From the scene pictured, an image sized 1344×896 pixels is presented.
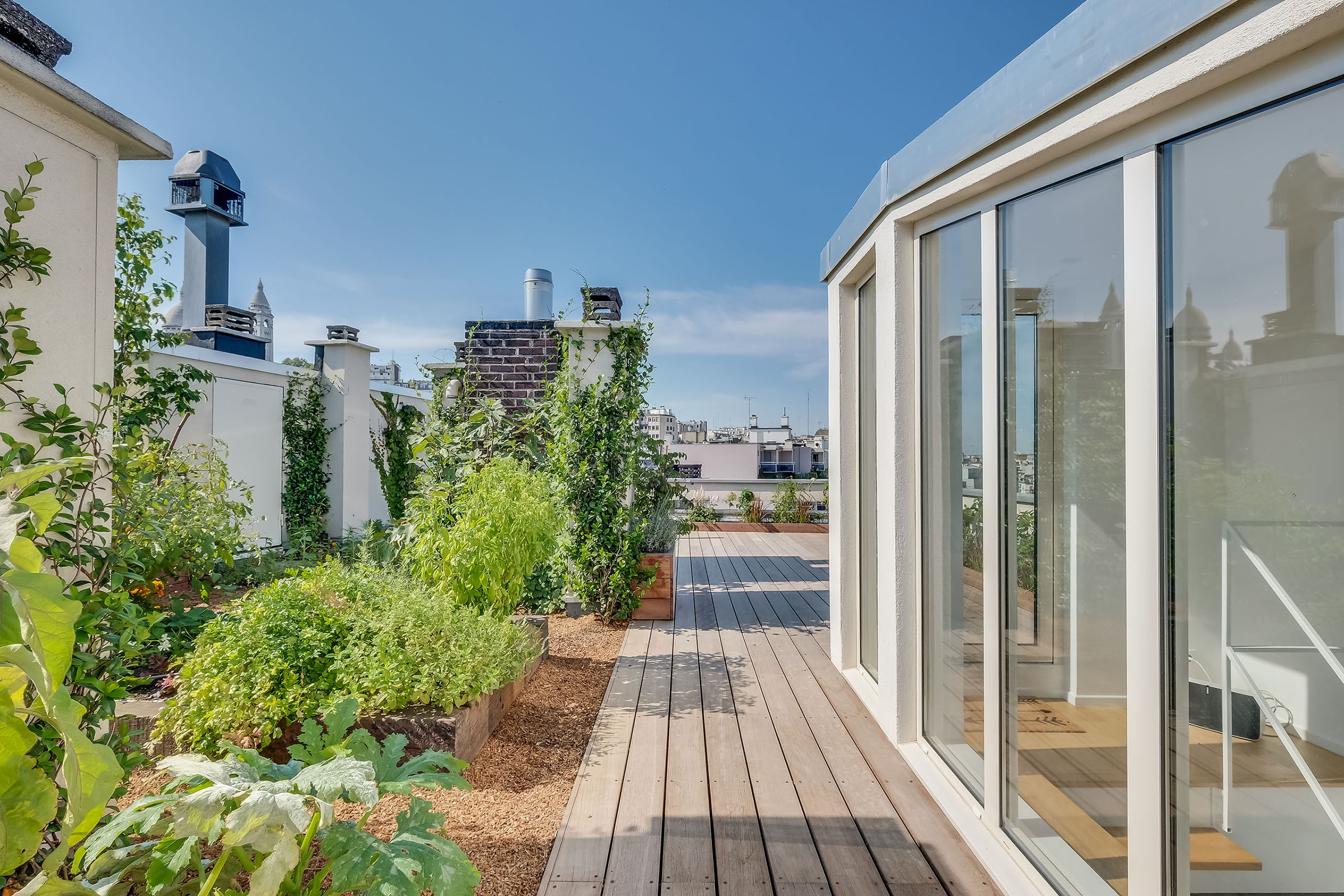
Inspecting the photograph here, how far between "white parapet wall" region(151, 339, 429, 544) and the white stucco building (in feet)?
16.0

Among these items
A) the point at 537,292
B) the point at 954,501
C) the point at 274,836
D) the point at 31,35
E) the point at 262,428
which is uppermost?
the point at 537,292

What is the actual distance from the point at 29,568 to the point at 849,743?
109 inches

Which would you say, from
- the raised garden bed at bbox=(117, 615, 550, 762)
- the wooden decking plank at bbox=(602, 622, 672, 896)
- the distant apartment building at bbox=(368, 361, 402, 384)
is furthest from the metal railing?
the distant apartment building at bbox=(368, 361, 402, 384)

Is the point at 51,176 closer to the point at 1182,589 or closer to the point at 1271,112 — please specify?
the point at 1271,112

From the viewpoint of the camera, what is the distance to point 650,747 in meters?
2.70

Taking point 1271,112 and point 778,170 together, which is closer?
point 1271,112

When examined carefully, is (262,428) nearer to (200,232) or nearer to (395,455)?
(395,455)

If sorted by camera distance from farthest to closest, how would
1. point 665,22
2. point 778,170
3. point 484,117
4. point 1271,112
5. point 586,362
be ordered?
point 778,170 < point 484,117 < point 665,22 < point 586,362 < point 1271,112

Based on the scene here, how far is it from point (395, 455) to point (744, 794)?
5.83 m

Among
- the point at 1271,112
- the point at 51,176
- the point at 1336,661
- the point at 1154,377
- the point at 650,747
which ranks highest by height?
the point at 51,176

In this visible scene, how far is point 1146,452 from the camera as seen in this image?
1.40 m

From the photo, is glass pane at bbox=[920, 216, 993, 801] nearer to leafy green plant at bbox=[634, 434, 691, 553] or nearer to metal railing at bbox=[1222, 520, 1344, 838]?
Result: metal railing at bbox=[1222, 520, 1344, 838]

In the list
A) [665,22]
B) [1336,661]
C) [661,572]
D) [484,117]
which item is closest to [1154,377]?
[1336,661]

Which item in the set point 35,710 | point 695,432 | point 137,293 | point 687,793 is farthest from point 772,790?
point 695,432
